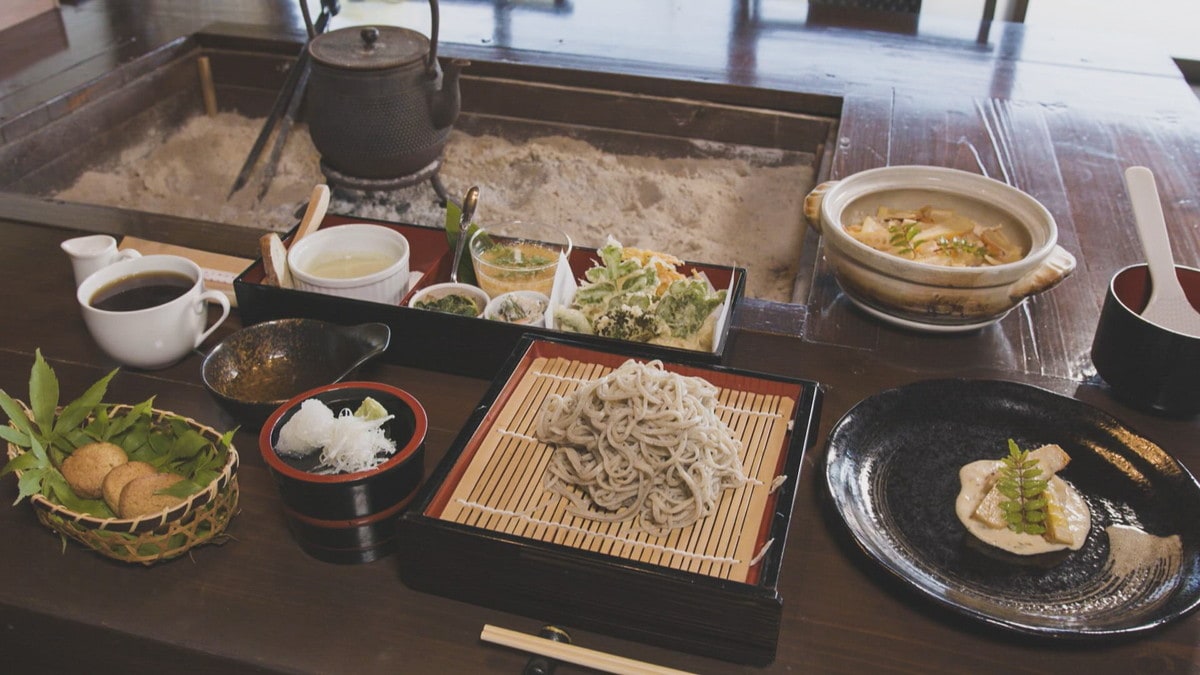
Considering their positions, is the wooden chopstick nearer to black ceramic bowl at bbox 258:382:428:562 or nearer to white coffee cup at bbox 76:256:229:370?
black ceramic bowl at bbox 258:382:428:562

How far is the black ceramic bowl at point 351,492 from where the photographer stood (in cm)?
126

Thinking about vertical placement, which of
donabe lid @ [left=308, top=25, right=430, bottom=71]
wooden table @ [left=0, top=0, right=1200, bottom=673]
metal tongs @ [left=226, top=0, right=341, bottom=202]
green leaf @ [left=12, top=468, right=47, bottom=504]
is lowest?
metal tongs @ [left=226, top=0, right=341, bottom=202]

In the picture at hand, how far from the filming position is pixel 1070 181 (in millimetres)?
2650

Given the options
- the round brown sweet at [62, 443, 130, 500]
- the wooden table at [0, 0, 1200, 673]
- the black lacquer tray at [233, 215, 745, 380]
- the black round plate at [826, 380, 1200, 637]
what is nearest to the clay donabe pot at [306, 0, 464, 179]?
the wooden table at [0, 0, 1200, 673]

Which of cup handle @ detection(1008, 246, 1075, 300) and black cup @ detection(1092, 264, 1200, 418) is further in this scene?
cup handle @ detection(1008, 246, 1075, 300)

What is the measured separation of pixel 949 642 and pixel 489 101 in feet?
9.53

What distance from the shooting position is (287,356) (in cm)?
166

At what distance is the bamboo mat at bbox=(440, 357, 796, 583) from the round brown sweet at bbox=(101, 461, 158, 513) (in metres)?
0.43

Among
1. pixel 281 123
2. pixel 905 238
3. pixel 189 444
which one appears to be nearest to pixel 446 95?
pixel 281 123

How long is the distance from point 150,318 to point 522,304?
0.65 metres

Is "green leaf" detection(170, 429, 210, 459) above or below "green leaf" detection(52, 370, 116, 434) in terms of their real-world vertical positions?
below

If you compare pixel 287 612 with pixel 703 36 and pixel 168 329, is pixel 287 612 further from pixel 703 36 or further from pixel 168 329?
pixel 703 36

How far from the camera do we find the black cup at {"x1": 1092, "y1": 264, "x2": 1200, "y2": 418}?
5.12ft

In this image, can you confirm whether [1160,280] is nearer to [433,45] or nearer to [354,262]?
[354,262]
